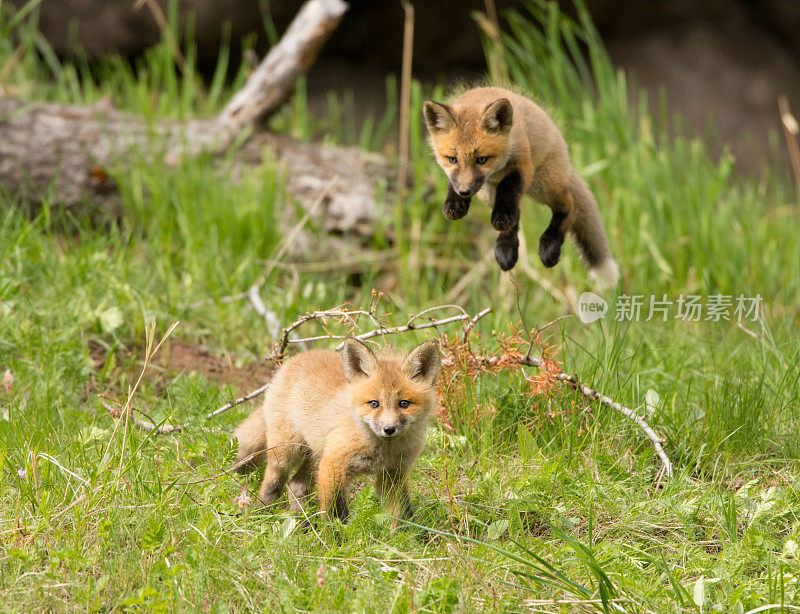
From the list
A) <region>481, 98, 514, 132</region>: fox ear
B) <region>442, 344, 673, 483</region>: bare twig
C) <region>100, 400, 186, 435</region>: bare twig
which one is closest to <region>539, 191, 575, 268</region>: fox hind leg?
<region>481, 98, 514, 132</region>: fox ear

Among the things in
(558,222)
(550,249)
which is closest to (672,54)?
(558,222)

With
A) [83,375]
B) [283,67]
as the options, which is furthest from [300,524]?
[283,67]

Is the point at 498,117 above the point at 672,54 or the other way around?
above

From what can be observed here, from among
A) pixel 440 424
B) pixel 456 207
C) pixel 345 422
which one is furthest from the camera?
pixel 440 424

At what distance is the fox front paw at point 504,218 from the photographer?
2.62 metres

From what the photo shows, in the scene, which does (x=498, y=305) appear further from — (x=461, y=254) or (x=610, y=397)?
(x=610, y=397)

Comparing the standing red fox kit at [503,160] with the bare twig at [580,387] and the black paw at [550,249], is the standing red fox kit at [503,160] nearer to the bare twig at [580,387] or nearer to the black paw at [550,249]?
the black paw at [550,249]

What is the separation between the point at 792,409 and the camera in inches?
161

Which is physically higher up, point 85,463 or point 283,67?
point 283,67

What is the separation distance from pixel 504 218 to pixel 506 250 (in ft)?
0.38

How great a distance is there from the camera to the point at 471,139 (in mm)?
2682

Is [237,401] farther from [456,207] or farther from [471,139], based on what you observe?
[471,139]

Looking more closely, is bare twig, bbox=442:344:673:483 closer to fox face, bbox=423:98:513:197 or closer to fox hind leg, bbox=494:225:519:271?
fox hind leg, bbox=494:225:519:271

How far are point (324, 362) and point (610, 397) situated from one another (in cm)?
146
